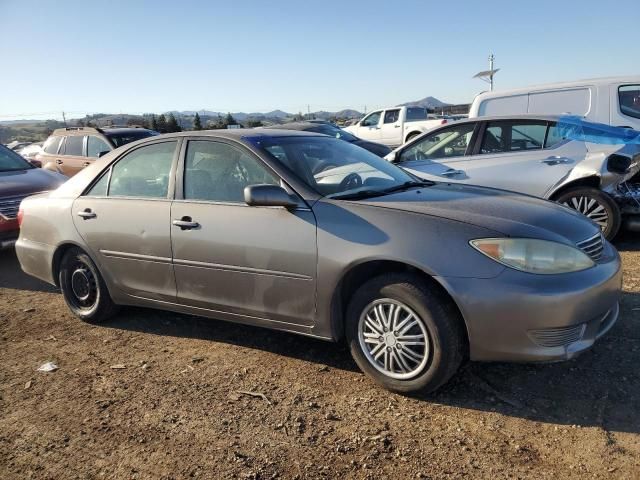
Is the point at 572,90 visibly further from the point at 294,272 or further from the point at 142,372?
the point at 142,372

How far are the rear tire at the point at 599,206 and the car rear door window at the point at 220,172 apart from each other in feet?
12.5

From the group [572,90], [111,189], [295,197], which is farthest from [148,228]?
[572,90]

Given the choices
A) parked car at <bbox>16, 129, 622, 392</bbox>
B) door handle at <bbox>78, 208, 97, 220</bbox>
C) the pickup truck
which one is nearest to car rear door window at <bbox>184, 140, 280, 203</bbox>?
parked car at <bbox>16, 129, 622, 392</bbox>

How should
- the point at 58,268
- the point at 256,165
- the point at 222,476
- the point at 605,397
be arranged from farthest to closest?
1. the point at 58,268
2. the point at 256,165
3. the point at 605,397
4. the point at 222,476

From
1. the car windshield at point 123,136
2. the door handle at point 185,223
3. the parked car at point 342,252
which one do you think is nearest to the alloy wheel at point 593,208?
the parked car at point 342,252

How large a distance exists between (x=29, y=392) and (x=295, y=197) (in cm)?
217

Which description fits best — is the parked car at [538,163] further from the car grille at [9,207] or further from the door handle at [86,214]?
the car grille at [9,207]

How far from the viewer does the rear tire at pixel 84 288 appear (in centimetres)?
453

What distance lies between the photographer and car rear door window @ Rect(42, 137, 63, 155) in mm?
11781

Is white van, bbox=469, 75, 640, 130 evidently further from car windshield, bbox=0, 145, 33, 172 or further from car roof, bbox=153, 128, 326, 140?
car windshield, bbox=0, 145, 33, 172

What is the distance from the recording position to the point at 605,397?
9.87ft

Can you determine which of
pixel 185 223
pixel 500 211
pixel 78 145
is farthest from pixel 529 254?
pixel 78 145

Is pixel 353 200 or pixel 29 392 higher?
pixel 353 200

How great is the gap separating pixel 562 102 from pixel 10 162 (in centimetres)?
847
